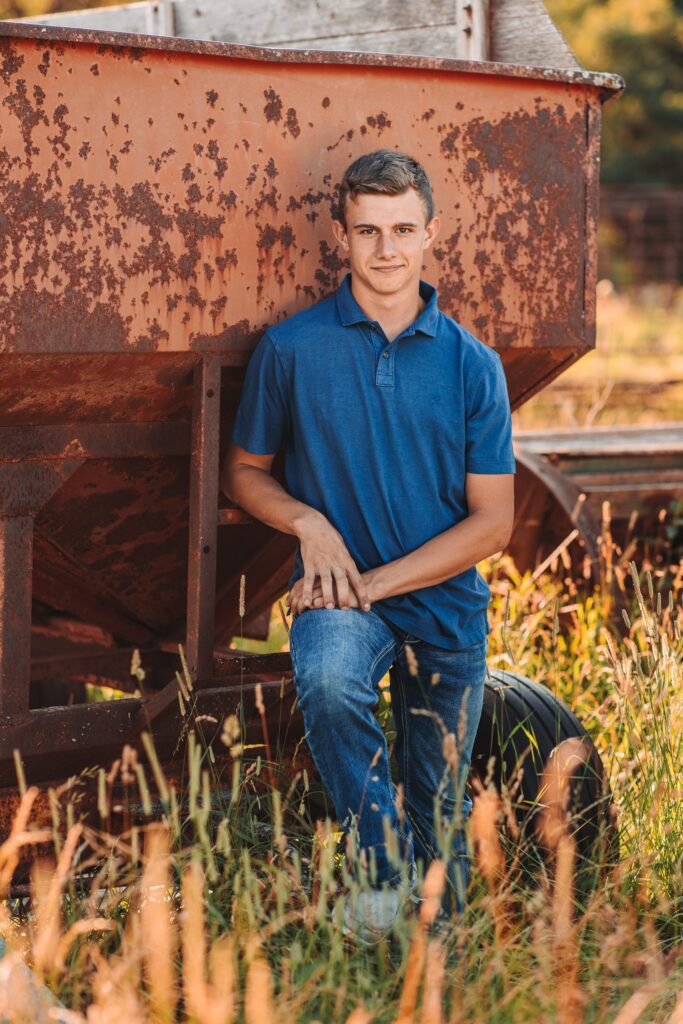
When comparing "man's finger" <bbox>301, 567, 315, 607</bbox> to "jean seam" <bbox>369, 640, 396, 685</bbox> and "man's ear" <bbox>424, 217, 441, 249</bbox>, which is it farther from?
"man's ear" <bbox>424, 217, 441, 249</bbox>

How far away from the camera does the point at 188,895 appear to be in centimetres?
237

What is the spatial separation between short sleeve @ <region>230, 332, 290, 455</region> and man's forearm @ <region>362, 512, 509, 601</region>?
42cm

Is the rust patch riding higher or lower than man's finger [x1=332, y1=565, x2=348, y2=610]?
higher

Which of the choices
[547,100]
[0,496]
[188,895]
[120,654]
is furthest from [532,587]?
[188,895]

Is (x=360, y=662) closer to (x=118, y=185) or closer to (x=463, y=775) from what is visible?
(x=463, y=775)

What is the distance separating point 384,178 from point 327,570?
913mm

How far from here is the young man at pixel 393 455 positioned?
3.11 metres

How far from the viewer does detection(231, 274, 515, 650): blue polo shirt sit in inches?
124

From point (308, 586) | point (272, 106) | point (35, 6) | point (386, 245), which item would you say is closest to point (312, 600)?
point (308, 586)

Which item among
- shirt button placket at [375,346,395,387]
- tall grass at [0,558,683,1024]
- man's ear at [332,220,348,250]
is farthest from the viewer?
man's ear at [332,220,348,250]

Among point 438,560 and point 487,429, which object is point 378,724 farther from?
point 487,429

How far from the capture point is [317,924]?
9.66 ft

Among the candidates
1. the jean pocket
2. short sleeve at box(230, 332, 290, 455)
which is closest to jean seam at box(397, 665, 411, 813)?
the jean pocket

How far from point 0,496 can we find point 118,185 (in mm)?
782
